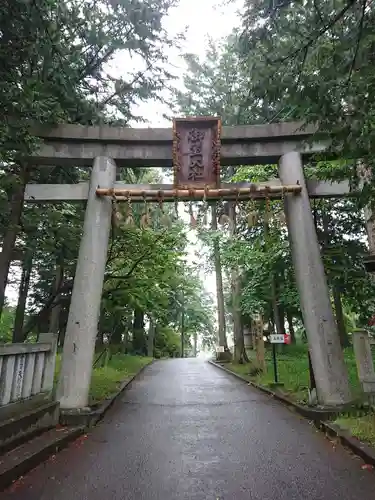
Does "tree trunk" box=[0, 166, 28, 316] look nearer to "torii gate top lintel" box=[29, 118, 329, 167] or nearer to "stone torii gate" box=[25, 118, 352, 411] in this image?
"stone torii gate" box=[25, 118, 352, 411]

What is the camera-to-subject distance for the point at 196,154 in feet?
24.7

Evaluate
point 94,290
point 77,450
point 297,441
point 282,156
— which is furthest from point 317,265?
point 77,450

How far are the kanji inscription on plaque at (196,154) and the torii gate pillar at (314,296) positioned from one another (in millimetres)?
1492

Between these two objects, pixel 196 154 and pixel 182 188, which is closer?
pixel 182 188

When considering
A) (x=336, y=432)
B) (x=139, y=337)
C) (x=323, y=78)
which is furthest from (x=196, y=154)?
(x=139, y=337)

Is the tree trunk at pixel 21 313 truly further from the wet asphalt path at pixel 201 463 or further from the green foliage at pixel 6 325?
the green foliage at pixel 6 325

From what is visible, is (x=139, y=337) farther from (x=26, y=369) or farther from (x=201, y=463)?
(x=201, y=463)

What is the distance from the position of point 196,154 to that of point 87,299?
3647 millimetres

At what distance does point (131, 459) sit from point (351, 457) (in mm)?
2678

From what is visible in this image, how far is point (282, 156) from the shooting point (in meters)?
7.63

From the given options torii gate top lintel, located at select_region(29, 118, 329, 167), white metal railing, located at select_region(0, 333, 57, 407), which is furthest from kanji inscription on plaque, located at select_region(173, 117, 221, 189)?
white metal railing, located at select_region(0, 333, 57, 407)

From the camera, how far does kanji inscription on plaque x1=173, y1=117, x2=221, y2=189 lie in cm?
749

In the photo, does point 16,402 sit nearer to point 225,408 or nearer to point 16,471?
point 16,471

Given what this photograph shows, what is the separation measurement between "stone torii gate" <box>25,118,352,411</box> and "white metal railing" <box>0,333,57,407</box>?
0.50 m
